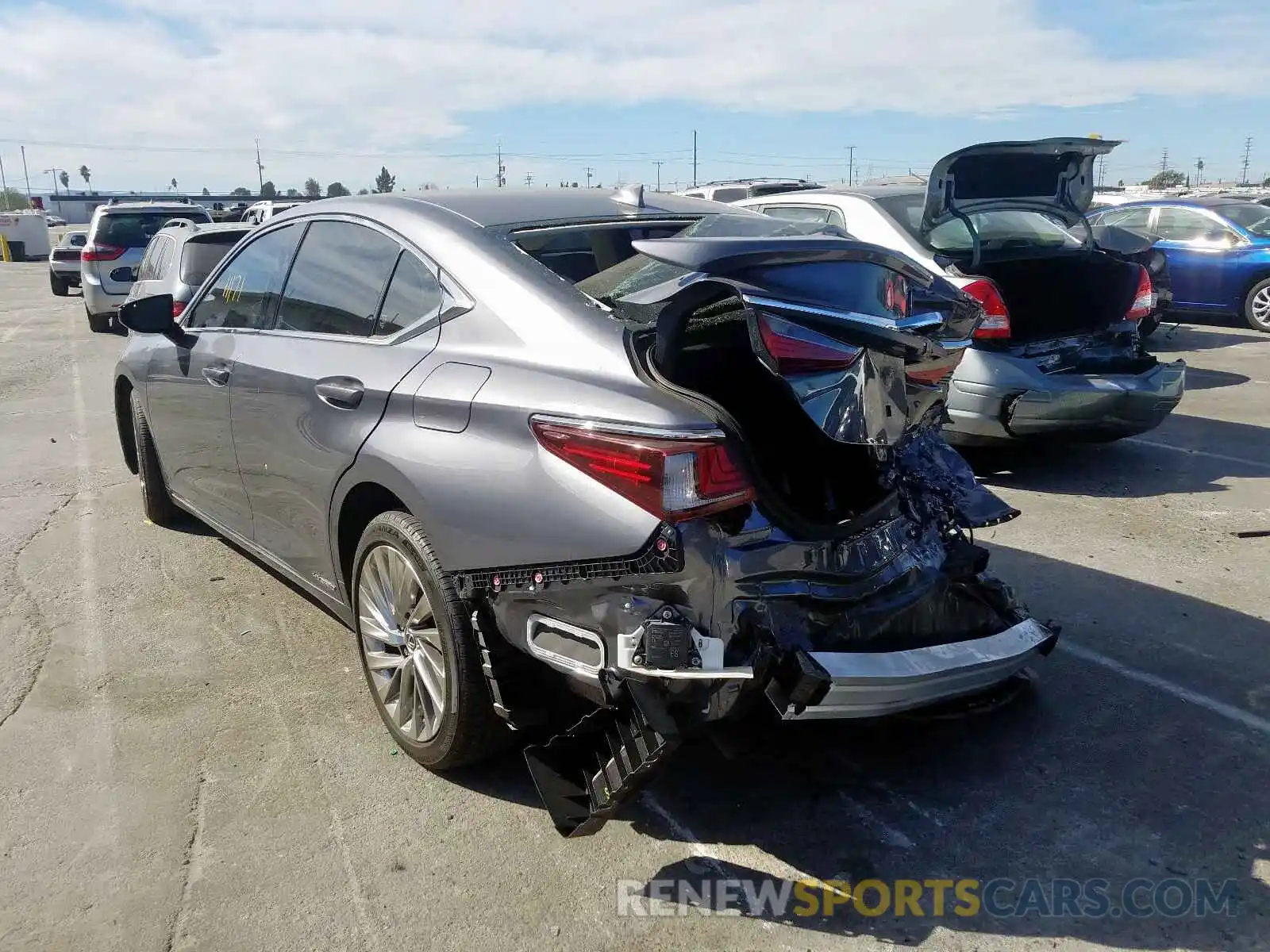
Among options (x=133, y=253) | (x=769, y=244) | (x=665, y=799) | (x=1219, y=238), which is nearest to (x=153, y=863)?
(x=665, y=799)

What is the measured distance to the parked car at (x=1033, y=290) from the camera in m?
6.20

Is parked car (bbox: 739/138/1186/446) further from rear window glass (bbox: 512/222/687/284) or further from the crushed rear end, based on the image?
rear window glass (bbox: 512/222/687/284)

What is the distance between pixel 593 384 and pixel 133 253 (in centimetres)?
1589

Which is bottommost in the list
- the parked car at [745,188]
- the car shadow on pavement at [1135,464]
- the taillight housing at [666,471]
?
the car shadow on pavement at [1135,464]

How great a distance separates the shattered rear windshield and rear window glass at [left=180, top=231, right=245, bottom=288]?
669 centimetres

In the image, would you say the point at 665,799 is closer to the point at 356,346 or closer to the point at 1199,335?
the point at 356,346

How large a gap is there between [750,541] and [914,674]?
62 cm

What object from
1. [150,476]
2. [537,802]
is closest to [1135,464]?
[537,802]

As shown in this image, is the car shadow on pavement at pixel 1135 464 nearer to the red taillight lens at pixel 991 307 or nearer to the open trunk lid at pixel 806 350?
the red taillight lens at pixel 991 307

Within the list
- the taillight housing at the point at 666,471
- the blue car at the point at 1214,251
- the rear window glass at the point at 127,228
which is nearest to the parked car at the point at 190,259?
the taillight housing at the point at 666,471

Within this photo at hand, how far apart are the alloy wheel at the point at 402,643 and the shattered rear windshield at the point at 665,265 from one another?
40.3 inches

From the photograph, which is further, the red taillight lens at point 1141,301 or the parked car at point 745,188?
the parked car at point 745,188

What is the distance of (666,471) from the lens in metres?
→ 2.55

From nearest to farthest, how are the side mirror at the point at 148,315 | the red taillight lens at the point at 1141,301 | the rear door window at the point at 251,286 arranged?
the rear door window at the point at 251,286 < the side mirror at the point at 148,315 < the red taillight lens at the point at 1141,301
